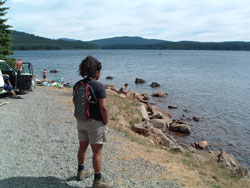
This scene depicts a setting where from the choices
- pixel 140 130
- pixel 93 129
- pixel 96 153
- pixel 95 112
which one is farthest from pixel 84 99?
pixel 140 130

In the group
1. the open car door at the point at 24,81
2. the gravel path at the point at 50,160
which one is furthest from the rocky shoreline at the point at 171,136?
the open car door at the point at 24,81

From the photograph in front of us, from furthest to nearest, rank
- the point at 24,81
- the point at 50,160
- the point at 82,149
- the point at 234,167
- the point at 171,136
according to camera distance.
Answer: the point at 171,136, the point at 24,81, the point at 234,167, the point at 50,160, the point at 82,149

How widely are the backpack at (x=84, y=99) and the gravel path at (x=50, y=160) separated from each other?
58.7 inches

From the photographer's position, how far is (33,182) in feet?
15.0

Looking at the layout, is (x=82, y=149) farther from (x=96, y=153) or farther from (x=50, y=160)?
(x=50, y=160)

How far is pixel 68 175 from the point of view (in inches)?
194

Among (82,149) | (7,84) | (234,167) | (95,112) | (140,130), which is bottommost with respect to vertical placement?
(234,167)

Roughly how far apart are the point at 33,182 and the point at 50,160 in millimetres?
1028

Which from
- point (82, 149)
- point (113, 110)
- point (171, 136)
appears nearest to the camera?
point (82, 149)

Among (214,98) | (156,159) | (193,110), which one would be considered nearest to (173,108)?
(193,110)

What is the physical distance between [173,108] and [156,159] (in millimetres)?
15837

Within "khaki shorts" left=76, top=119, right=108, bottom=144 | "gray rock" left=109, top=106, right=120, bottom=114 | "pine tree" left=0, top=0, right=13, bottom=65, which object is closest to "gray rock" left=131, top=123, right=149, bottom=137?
"gray rock" left=109, top=106, right=120, bottom=114

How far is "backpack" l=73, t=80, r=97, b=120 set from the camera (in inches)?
155

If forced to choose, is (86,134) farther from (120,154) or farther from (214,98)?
(214,98)
